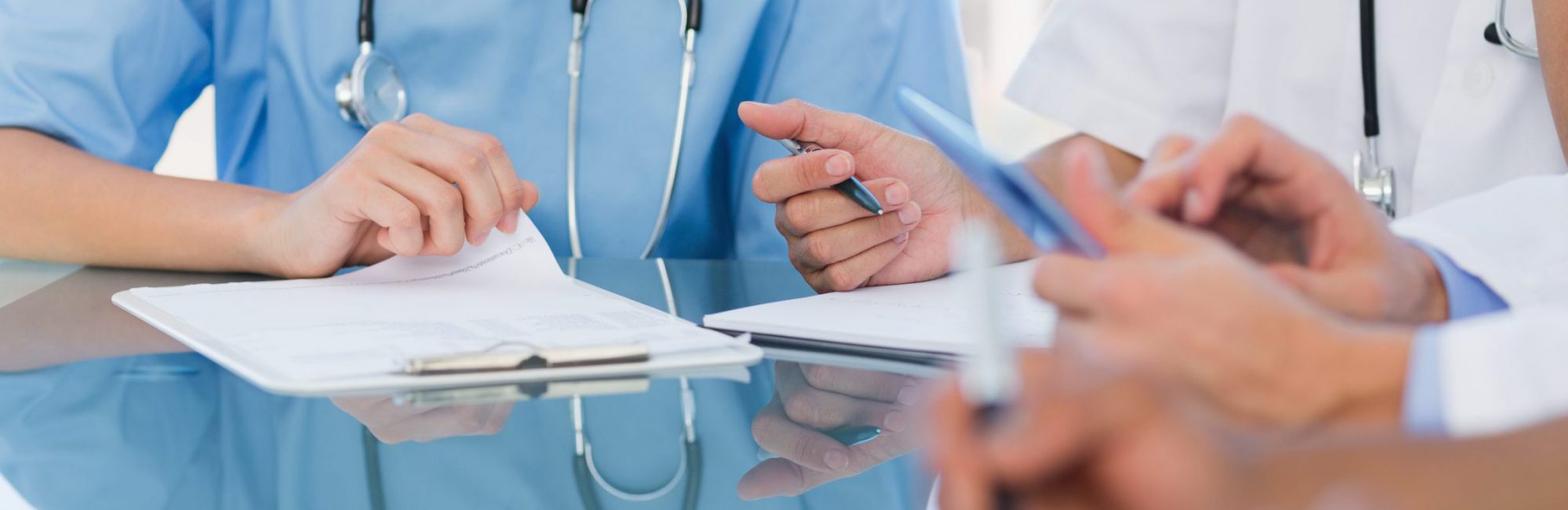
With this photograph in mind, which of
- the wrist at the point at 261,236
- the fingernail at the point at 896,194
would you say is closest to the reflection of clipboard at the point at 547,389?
the fingernail at the point at 896,194

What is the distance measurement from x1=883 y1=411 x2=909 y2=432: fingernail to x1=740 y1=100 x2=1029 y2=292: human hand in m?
0.33

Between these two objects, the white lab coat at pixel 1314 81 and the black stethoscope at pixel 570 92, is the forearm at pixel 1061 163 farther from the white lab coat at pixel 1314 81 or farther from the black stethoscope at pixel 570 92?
the black stethoscope at pixel 570 92

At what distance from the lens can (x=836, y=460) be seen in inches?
15.6

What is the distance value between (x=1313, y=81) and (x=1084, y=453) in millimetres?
957

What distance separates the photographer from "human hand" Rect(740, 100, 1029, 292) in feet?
2.54

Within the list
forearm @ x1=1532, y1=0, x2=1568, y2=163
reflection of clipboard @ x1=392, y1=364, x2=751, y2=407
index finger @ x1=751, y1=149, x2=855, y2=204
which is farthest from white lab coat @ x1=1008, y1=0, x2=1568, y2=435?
reflection of clipboard @ x1=392, y1=364, x2=751, y2=407

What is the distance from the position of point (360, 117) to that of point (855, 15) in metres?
0.46

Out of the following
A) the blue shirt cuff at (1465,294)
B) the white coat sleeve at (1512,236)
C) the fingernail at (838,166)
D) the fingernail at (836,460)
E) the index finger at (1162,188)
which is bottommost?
the fingernail at (838,166)

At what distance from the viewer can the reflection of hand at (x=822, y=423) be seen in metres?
0.38

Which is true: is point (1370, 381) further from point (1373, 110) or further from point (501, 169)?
point (1373, 110)

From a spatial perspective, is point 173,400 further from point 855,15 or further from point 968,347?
point 855,15

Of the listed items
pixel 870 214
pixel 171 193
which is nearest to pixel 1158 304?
pixel 870 214

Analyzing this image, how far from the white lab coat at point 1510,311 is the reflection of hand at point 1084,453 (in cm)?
11

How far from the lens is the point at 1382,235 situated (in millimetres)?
454
